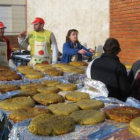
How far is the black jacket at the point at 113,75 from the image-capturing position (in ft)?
10.7

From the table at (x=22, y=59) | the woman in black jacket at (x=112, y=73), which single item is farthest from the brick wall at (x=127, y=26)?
the woman in black jacket at (x=112, y=73)

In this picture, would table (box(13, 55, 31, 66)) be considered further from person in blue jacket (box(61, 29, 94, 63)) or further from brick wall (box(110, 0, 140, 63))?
person in blue jacket (box(61, 29, 94, 63))

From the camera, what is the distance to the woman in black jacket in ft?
10.8

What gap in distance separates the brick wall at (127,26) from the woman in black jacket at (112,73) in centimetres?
313

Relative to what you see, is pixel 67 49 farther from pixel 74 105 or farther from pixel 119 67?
pixel 74 105

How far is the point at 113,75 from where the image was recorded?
3270 millimetres

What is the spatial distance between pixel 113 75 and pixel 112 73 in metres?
0.02

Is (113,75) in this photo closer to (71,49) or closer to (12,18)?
(71,49)

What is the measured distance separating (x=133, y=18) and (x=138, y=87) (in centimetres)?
331

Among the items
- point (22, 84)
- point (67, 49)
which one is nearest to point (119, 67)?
point (22, 84)

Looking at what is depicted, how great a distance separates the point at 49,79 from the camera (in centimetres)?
394

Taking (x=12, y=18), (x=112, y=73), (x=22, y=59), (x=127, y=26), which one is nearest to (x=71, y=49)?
(x=127, y=26)

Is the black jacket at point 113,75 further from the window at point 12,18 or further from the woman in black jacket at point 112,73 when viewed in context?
the window at point 12,18

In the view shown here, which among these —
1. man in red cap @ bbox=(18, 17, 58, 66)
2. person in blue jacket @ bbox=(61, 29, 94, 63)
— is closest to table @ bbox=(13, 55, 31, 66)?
man in red cap @ bbox=(18, 17, 58, 66)
